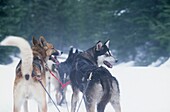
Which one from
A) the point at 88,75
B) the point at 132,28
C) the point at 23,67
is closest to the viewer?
the point at 23,67

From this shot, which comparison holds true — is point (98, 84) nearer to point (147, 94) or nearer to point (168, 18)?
point (147, 94)

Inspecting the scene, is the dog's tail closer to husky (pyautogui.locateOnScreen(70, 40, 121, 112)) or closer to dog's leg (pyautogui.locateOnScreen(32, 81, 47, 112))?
dog's leg (pyautogui.locateOnScreen(32, 81, 47, 112))

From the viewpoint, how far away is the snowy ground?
17.6 ft

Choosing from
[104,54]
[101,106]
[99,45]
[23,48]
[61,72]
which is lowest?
[101,106]

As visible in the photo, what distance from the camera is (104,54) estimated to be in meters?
4.42

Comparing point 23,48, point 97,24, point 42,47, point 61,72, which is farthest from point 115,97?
point 97,24

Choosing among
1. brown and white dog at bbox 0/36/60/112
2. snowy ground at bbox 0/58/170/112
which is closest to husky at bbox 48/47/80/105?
snowy ground at bbox 0/58/170/112

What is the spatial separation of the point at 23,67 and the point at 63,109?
6.40 feet

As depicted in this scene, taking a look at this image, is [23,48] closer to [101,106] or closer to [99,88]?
[99,88]

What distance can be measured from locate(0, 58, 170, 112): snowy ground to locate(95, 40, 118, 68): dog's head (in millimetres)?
1112

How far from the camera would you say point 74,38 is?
70.7 feet

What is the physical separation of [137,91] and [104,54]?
239 centimetres

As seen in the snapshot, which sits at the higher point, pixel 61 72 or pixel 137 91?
pixel 61 72

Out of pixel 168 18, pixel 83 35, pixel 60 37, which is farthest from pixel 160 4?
pixel 60 37
